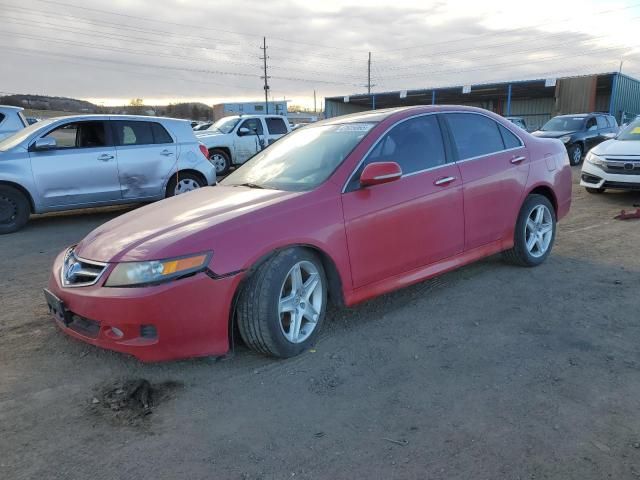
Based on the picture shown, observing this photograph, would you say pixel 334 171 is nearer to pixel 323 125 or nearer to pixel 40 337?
pixel 323 125

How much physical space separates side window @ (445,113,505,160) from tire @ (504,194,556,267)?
66cm

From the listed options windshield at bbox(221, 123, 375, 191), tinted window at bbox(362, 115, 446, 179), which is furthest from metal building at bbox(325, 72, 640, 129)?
windshield at bbox(221, 123, 375, 191)

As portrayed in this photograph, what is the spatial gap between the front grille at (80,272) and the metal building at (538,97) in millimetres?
30815

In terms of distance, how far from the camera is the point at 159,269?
289cm

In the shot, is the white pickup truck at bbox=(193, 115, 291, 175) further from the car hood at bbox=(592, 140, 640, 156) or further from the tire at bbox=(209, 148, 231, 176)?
the car hood at bbox=(592, 140, 640, 156)

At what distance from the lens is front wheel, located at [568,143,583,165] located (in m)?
15.4

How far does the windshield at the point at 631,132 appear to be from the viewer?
9070 millimetres

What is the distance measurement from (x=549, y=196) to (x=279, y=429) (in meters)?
3.92

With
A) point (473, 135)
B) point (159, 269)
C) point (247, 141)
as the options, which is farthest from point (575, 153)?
point (159, 269)

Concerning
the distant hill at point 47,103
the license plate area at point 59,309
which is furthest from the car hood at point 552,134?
the distant hill at point 47,103

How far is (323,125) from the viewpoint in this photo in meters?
4.46

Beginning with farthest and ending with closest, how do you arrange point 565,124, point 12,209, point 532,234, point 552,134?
point 565,124
point 552,134
point 12,209
point 532,234

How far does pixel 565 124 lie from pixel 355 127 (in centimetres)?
1455

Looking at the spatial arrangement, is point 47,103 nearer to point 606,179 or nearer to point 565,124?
point 565,124
